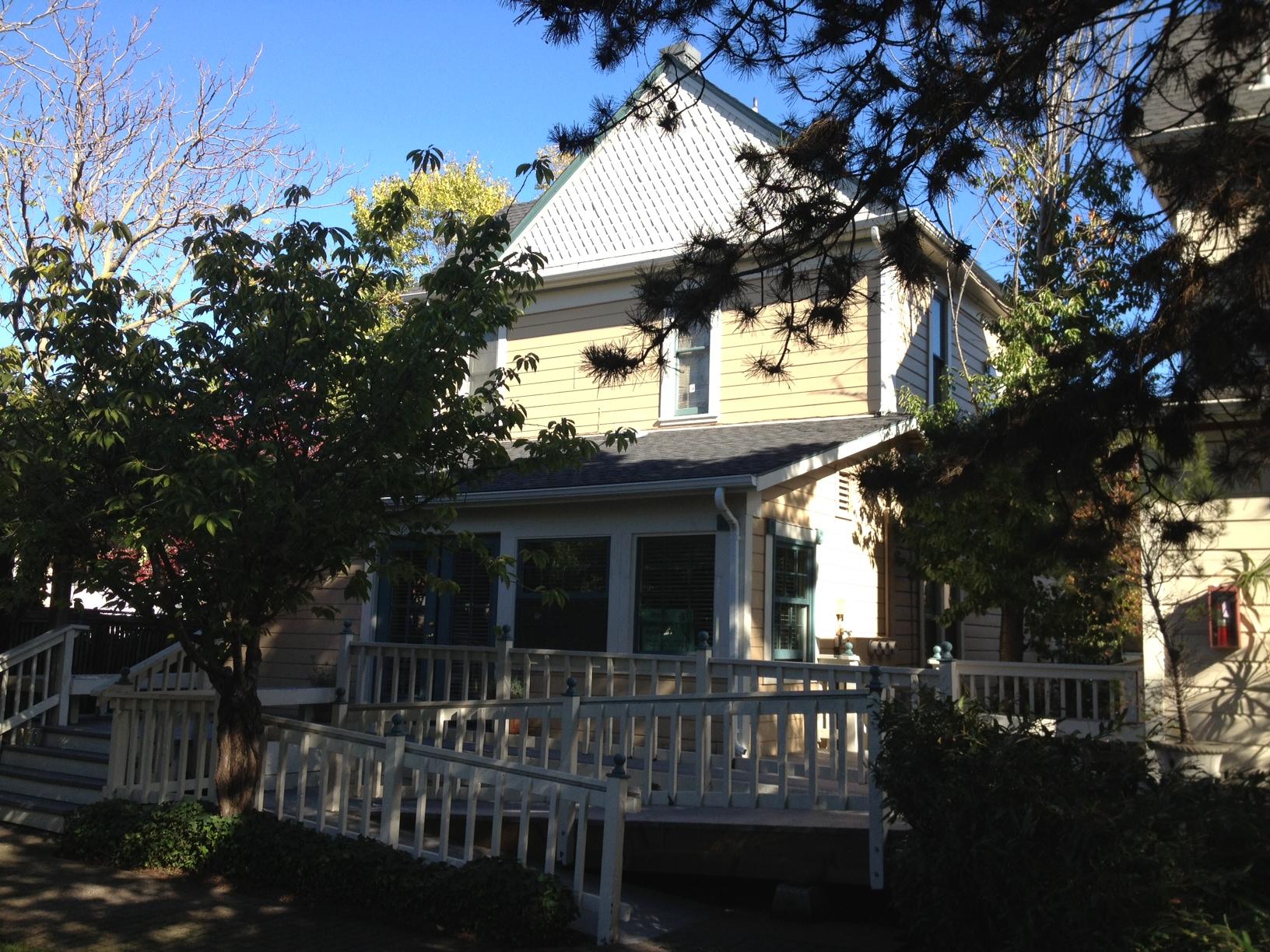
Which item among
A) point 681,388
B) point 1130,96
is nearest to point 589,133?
Answer: point 1130,96

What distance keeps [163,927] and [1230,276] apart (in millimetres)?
7011

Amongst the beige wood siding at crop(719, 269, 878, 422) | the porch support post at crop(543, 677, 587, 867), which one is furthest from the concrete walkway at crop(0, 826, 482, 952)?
the beige wood siding at crop(719, 269, 878, 422)

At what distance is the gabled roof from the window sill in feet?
7.12

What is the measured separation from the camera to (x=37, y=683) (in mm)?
12023

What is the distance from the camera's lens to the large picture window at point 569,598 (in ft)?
40.3

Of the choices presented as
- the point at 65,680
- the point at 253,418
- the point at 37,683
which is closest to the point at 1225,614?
the point at 253,418

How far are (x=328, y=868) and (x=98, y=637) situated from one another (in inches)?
296

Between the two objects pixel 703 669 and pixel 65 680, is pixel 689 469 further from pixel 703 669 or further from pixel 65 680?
pixel 65 680

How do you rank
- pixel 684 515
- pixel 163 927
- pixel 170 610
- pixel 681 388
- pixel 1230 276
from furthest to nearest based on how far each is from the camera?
1. pixel 681 388
2. pixel 684 515
3. pixel 170 610
4. pixel 163 927
5. pixel 1230 276

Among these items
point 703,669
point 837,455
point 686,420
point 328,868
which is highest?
point 686,420

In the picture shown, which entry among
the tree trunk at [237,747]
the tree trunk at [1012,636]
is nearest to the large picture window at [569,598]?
the tree trunk at [237,747]

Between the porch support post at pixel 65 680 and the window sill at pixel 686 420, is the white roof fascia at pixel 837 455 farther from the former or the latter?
the porch support post at pixel 65 680

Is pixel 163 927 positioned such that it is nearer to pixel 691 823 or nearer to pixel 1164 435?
pixel 691 823

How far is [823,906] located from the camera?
24.1 ft
